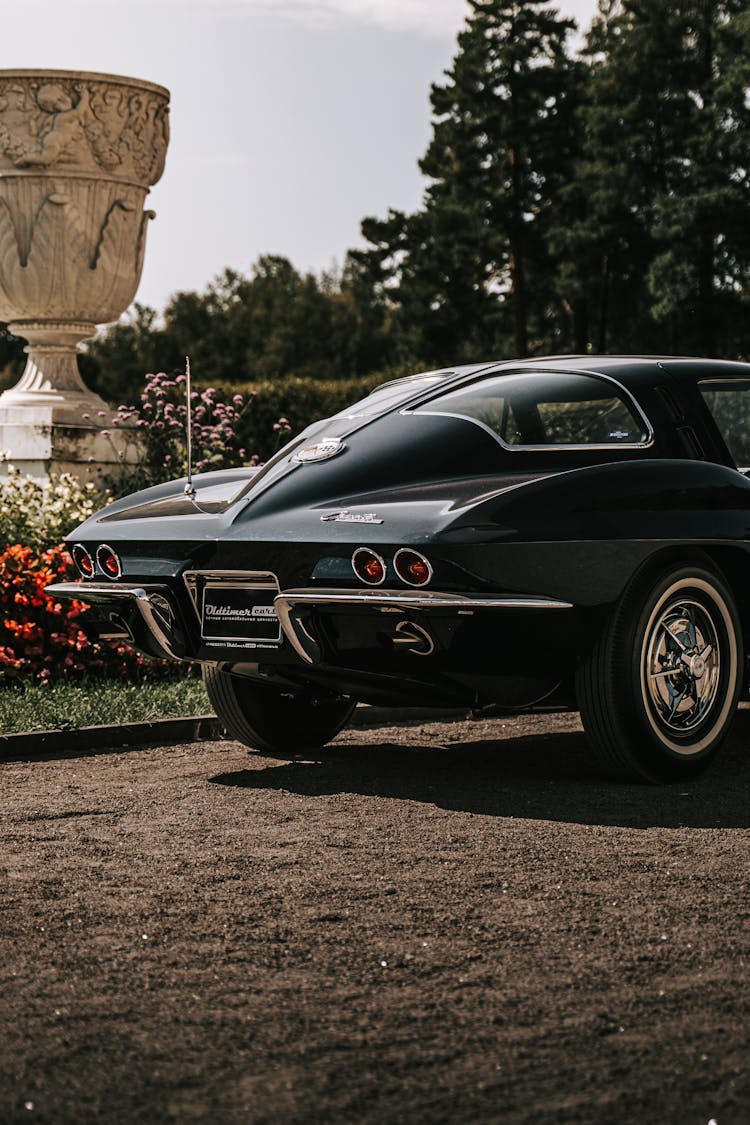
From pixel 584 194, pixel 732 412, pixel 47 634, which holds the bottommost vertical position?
pixel 47 634

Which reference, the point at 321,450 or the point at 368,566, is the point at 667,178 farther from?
the point at 368,566

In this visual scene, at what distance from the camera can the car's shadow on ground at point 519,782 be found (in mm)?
6328

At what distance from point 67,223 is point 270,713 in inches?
339

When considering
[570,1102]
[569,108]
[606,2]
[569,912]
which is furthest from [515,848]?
[606,2]

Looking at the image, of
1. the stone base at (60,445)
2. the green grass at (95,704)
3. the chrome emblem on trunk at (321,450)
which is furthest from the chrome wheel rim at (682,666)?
the stone base at (60,445)

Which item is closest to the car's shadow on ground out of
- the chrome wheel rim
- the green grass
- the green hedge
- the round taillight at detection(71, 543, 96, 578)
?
the chrome wheel rim

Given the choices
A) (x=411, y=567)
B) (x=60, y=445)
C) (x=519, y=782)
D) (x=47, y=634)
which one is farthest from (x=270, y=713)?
(x=60, y=445)

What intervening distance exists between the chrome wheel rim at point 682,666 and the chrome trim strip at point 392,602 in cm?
52

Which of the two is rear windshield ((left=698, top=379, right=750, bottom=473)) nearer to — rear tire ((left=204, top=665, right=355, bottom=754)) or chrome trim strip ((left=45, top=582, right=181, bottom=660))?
rear tire ((left=204, top=665, right=355, bottom=754))

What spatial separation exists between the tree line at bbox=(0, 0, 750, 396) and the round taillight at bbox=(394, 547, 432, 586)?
42.6 m

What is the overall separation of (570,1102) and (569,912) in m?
1.50

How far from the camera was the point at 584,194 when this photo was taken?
53562mm

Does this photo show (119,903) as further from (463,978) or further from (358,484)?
(358,484)

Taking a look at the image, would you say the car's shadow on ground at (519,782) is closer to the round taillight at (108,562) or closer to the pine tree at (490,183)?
the round taillight at (108,562)
